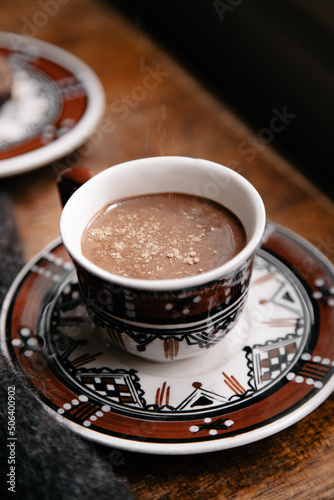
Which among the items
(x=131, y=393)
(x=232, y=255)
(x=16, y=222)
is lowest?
(x=16, y=222)

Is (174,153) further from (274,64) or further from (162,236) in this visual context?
(162,236)

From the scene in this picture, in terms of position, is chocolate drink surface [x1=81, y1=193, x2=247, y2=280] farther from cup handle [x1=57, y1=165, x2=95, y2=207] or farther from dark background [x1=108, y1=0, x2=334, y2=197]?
dark background [x1=108, y1=0, x2=334, y2=197]

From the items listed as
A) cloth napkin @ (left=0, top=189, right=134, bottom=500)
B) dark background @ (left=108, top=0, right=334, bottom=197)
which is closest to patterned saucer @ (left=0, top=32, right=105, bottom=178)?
dark background @ (left=108, top=0, right=334, bottom=197)

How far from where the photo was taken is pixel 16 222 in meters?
0.78

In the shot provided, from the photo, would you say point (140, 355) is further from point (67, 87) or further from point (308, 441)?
point (67, 87)

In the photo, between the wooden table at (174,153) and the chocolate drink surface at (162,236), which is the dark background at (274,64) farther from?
the chocolate drink surface at (162,236)

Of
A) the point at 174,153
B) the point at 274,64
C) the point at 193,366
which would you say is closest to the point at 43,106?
the point at 174,153

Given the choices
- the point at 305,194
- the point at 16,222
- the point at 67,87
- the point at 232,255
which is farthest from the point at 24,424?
the point at 67,87

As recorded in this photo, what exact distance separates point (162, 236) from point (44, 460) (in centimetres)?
24

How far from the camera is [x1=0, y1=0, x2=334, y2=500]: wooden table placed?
494mm

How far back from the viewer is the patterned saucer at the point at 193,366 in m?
0.50

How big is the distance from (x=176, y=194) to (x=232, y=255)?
114mm

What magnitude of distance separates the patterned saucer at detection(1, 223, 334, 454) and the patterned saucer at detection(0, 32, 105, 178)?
0.70 feet

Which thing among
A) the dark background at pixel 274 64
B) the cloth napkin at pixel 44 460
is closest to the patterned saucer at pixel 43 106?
the dark background at pixel 274 64
